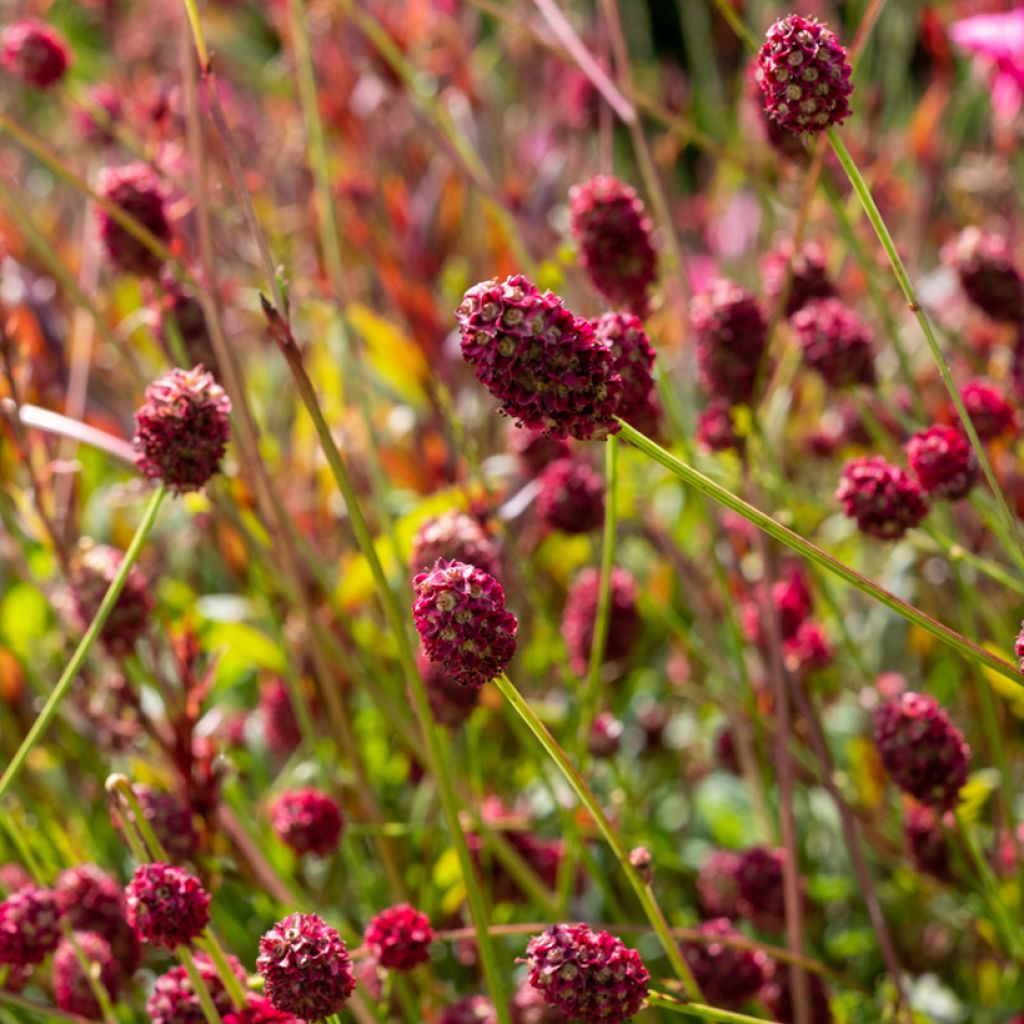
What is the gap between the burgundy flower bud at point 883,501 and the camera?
22.6 inches

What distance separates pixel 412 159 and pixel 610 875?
1.03m

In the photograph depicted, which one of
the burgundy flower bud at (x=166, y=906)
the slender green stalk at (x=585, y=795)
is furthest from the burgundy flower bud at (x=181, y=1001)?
the slender green stalk at (x=585, y=795)

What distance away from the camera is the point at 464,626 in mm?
419

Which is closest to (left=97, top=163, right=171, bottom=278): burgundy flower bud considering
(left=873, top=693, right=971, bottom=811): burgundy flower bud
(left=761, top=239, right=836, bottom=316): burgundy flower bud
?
(left=761, top=239, right=836, bottom=316): burgundy flower bud

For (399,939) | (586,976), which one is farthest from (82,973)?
(586,976)

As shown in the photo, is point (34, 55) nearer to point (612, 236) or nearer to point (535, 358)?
point (612, 236)

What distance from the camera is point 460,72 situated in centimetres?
138

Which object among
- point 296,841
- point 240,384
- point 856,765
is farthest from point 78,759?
point 856,765

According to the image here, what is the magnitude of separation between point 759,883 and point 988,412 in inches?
10.6

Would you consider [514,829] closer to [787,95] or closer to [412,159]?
[787,95]

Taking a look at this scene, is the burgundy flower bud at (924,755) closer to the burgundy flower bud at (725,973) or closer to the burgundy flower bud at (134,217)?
the burgundy flower bud at (725,973)

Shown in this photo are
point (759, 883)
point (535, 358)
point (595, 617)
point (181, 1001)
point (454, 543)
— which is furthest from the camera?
point (595, 617)

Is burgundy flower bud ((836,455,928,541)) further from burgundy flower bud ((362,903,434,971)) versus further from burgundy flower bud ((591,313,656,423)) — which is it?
burgundy flower bud ((362,903,434,971))

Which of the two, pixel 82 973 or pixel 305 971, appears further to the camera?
pixel 82 973
